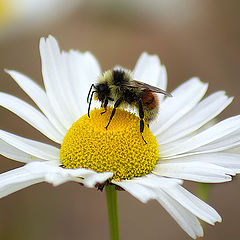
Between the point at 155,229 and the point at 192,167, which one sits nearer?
the point at 192,167

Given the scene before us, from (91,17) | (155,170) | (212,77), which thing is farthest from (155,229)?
(91,17)

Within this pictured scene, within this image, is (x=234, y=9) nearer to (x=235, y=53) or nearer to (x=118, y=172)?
(x=235, y=53)

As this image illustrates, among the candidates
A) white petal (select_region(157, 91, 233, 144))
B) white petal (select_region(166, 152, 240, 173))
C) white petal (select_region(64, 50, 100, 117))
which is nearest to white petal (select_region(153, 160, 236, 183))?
white petal (select_region(166, 152, 240, 173))

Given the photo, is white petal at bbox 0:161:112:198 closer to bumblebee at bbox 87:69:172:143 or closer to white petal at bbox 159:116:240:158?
bumblebee at bbox 87:69:172:143

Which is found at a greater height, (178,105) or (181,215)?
(178,105)

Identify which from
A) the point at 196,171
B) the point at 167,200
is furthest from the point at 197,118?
the point at 167,200

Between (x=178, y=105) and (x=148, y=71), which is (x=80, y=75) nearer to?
(x=148, y=71)
